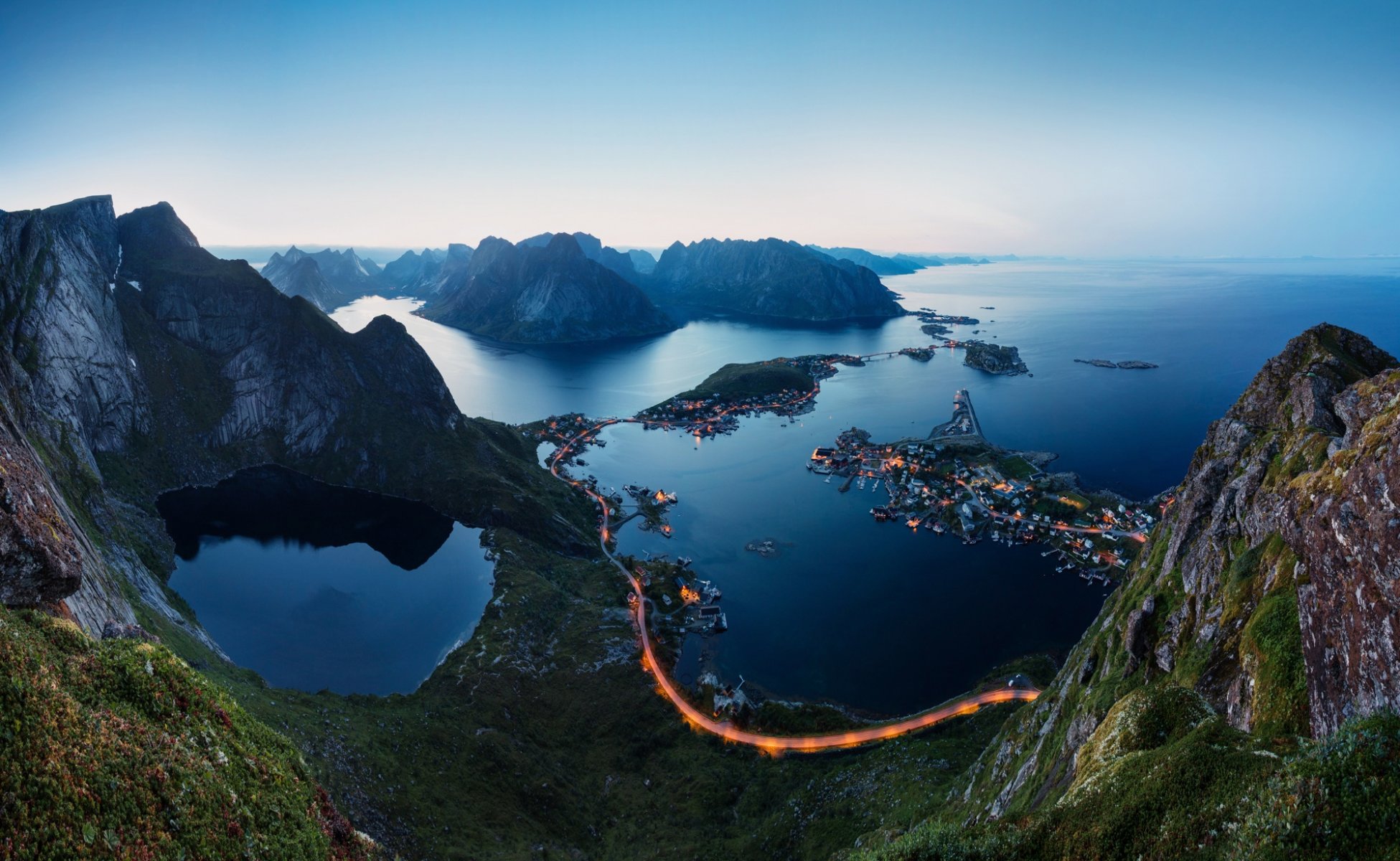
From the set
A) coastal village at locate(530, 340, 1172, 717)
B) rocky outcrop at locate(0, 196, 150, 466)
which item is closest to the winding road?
coastal village at locate(530, 340, 1172, 717)

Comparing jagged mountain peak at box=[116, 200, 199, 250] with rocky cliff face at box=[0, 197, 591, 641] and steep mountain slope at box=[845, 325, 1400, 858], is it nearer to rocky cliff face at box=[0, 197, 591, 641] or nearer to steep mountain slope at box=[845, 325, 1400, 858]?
rocky cliff face at box=[0, 197, 591, 641]

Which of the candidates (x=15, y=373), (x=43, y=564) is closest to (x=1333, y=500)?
(x=43, y=564)

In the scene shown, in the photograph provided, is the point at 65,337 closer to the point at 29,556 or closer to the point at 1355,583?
the point at 29,556

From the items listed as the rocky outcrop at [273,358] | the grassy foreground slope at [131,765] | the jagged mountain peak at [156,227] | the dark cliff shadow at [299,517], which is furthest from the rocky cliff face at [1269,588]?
the jagged mountain peak at [156,227]

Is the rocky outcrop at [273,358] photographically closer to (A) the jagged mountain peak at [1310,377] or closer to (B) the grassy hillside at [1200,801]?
(B) the grassy hillside at [1200,801]

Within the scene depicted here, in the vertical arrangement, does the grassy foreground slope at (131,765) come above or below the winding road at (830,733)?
above

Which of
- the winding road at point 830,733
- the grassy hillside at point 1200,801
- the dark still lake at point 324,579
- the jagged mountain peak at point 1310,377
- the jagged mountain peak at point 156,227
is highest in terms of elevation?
the jagged mountain peak at point 156,227

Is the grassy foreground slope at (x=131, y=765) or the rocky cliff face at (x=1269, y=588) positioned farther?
the rocky cliff face at (x=1269, y=588)
